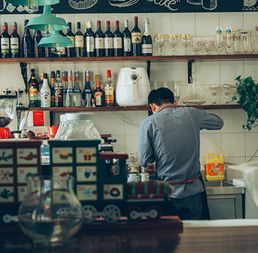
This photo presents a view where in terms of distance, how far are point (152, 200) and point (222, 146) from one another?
3.53m

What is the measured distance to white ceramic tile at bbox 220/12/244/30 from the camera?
5113 millimetres

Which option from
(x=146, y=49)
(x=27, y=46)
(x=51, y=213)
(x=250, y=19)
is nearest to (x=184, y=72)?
(x=146, y=49)

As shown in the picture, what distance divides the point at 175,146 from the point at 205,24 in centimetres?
178

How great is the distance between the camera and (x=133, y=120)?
202 inches

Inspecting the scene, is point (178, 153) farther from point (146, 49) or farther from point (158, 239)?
point (158, 239)

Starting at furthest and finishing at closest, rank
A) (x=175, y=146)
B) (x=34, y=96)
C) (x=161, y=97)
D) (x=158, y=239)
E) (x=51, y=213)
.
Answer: (x=34, y=96)
(x=161, y=97)
(x=175, y=146)
(x=158, y=239)
(x=51, y=213)

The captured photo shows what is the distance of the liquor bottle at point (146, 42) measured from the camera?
15.9 ft

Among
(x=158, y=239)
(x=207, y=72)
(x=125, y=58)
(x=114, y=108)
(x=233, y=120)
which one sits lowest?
(x=158, y=239)

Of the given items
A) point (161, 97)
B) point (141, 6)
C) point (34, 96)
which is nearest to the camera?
point (161, 97)

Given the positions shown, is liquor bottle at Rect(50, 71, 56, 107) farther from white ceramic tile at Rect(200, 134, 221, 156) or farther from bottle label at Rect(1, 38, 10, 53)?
white ceramic tile at Rect(200, 134, 221, 156)

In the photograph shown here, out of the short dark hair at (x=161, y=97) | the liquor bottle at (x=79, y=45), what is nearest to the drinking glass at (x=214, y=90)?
the short dark hair at (x=161, y=97)

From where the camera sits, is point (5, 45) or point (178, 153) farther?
point (5, 45)

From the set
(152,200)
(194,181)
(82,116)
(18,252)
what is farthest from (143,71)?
(18,252)

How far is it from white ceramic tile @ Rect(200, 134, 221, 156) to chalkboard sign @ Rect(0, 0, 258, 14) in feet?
3.75
